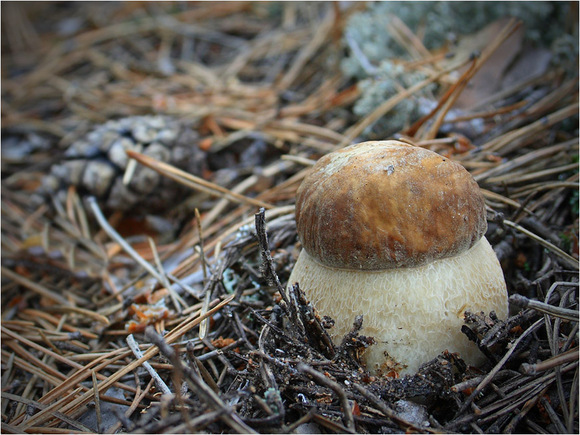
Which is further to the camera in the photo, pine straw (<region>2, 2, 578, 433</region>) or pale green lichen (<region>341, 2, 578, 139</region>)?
pale green lichen (<region>341, 2, 578, 139</region>)

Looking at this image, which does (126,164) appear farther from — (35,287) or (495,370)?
(495,370)

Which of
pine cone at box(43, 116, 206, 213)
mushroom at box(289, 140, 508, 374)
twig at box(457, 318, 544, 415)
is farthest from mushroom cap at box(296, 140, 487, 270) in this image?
pine cone at box(43, 116, 206, 213)

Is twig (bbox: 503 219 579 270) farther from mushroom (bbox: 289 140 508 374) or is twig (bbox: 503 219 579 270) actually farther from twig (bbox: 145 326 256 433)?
twig (bbox: 145 326 256 433)

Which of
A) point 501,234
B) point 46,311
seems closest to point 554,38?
point 501,234

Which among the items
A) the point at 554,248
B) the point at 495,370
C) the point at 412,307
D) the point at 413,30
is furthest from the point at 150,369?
the point at 413,30

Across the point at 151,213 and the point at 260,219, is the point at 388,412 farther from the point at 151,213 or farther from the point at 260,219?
the point at 151,213

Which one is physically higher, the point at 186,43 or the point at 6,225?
the point at 186,43
